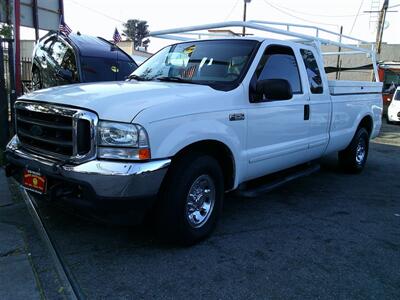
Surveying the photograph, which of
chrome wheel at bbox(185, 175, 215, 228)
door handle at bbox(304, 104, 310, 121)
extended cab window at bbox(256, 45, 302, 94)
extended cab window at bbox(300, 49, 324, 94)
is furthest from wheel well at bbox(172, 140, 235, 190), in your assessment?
extended cab window at bbox(300, 49, 324, 94)

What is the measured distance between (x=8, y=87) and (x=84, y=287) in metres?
4.71

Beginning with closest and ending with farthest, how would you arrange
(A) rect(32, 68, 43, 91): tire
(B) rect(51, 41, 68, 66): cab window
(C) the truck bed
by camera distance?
(C) the truck bed → (B) rect(51, 41, 68, 66): cab window → (A) rect(32, 68, 43, 91): tire

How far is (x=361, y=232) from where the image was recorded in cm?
444

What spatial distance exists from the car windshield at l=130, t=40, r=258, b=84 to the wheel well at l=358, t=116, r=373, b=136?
340 cm

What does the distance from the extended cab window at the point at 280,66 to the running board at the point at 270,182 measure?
104cm

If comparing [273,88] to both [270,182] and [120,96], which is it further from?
[120,96]

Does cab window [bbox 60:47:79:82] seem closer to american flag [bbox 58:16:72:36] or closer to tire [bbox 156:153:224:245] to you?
american flag [bbox 58:16:72:36]

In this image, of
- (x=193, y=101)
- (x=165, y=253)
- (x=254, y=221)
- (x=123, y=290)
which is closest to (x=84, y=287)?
(x=123, y=290)

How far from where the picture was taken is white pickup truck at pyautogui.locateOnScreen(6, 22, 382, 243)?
3209mm

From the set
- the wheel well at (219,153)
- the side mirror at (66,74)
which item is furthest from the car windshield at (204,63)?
the side mirror at (66,74)

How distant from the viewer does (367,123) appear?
24.0 ft

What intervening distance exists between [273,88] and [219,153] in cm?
81

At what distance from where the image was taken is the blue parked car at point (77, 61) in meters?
7.71

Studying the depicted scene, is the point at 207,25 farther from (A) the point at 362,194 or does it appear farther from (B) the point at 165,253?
(A) the point at 362,194
